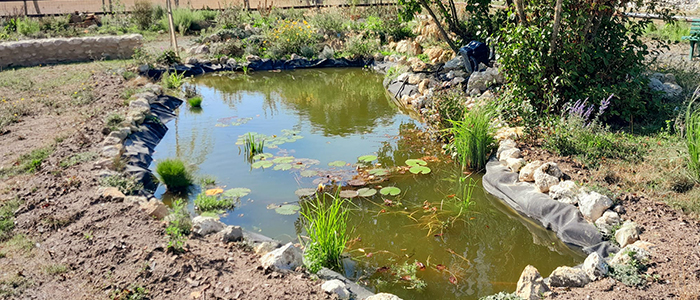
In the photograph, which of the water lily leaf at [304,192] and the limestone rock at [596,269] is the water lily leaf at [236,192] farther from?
the limestone rock at [596,269]

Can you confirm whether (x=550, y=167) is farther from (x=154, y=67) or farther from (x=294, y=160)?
(x=154, y=67)

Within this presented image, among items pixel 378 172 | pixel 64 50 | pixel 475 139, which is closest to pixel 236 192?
pixel 378 172

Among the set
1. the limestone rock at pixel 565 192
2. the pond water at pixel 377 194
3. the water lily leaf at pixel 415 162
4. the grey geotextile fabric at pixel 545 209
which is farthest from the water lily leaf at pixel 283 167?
the limestone rock at pixel 565 192

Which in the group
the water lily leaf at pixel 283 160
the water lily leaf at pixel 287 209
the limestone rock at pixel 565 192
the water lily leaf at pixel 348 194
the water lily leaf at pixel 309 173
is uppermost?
the limestone rock at pixel 565 192

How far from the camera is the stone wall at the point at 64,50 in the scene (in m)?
11.5

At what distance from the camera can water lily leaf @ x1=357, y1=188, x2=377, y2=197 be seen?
18.0ft

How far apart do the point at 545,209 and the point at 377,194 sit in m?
1.72

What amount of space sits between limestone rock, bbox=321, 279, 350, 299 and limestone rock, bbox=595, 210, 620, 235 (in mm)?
2280

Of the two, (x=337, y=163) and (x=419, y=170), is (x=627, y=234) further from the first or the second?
(x=337, y=163)

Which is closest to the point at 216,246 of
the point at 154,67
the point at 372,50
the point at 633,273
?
the point at 633,273

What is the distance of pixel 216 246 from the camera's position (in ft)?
13.3

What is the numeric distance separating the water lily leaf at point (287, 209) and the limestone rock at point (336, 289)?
171 centimetres

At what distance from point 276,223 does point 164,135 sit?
3.55 meters

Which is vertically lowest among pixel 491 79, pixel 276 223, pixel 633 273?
pixel 276 223
